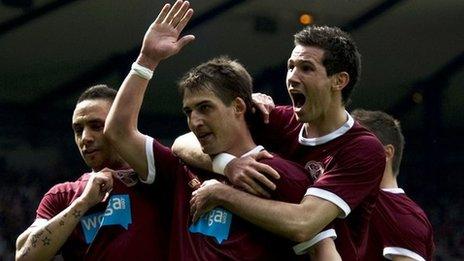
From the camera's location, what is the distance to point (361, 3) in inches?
398

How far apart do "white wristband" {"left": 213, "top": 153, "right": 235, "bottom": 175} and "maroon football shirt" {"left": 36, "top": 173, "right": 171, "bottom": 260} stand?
25 centimetres

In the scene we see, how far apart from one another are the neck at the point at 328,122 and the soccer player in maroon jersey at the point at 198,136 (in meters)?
0.20

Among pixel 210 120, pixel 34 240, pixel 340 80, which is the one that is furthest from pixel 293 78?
pixel 34 240

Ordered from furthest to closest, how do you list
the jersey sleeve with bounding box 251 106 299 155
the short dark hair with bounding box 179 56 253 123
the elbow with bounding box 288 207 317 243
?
1. the jersey sleeve with bounding box 251 106 299 155
2. the short dark hair with bounding box 179 56 253 123
3. the elbow with bounding box 288 207 317 243

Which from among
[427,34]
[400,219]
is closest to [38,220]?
[400,219]

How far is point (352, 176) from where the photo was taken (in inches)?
136

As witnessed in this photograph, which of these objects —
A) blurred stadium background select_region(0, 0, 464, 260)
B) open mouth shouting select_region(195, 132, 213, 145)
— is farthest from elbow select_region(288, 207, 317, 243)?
blurred stadium background select_region(0, 0, 464, 260)

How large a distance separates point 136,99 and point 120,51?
6.71 m

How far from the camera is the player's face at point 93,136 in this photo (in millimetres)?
3658

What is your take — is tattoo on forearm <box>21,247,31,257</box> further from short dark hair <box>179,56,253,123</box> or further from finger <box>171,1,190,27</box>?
finger <box>171,1,190,27</box>

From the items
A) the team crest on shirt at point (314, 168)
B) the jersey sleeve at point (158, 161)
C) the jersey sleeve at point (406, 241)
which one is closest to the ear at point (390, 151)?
the jersey sleeve at point (406, 241)

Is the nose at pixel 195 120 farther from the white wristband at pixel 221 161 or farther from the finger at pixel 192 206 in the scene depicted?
the finger at pixel 192 206

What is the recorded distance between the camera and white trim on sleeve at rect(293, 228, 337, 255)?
11.1 ft

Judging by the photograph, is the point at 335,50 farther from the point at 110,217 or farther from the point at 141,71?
the point at 110,217
